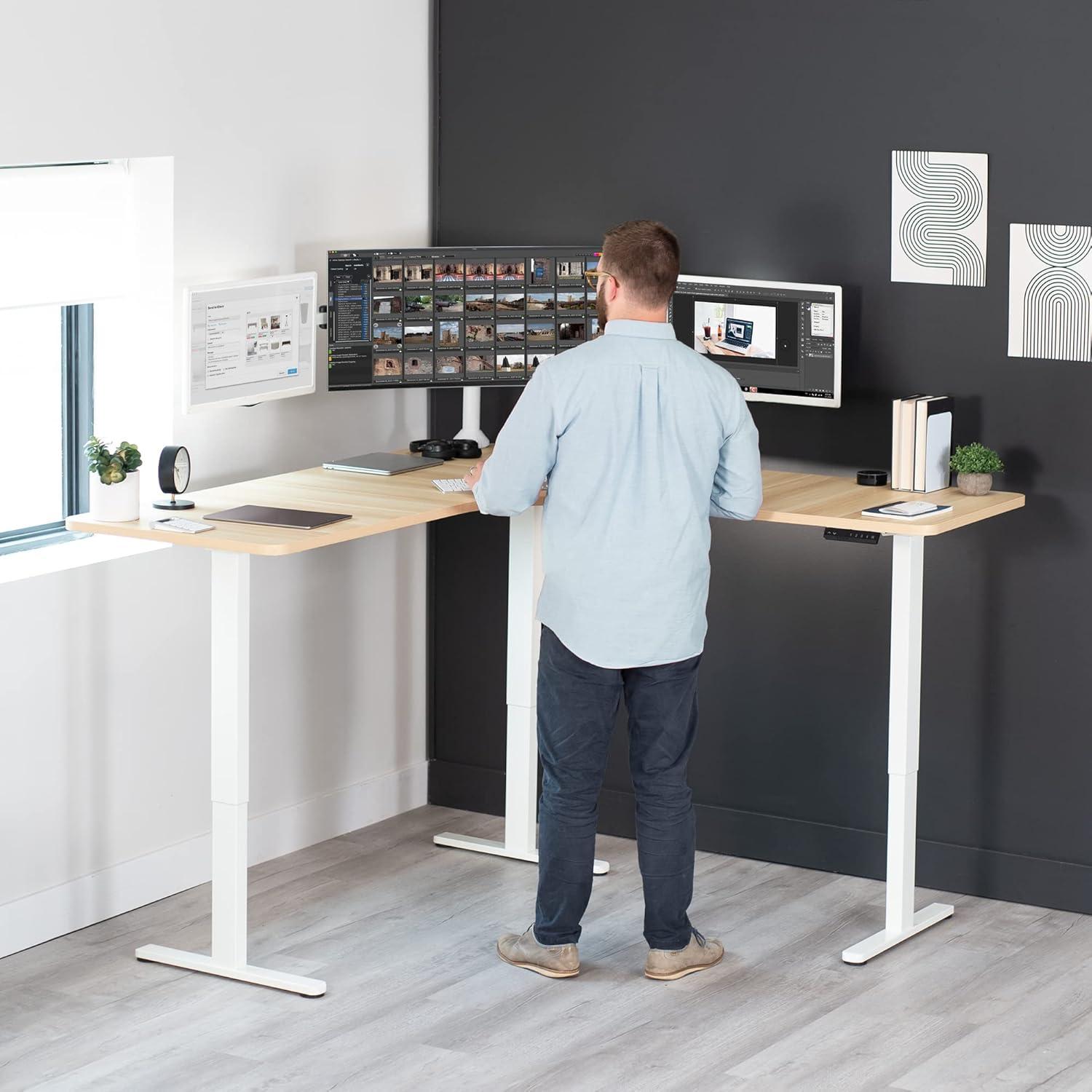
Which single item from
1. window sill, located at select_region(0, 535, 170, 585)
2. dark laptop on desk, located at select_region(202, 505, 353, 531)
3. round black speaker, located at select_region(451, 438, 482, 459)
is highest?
round black speaker, located at select_region(451, 438, 482, 459)

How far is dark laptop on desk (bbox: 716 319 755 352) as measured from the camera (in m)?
4.97

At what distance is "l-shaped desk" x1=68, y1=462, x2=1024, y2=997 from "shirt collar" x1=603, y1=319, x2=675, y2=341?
581 millimetres

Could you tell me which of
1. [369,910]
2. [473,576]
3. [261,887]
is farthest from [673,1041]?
[473,576]

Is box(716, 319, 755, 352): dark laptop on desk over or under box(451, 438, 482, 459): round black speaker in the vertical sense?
over

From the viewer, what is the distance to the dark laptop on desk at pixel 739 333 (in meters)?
4.97

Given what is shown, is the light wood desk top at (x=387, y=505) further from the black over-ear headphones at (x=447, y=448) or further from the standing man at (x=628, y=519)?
the standing man at (x=628, y=519)

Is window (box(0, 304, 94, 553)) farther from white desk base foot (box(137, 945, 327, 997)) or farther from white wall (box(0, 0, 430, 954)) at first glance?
white desk base foot (box(137, 945, 327, 997))

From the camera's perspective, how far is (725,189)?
502cm

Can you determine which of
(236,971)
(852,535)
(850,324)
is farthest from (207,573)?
(850,324)

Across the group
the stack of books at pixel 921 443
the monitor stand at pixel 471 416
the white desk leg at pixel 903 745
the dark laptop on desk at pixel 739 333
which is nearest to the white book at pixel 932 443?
the stack of books at pixel 921 443

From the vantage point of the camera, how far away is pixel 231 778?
418cm

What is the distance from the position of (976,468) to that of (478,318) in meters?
1.37

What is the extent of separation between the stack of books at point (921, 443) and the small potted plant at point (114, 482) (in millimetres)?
1805

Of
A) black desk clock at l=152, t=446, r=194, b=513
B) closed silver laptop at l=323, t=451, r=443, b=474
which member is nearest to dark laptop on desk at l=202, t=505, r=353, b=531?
black desk clock at l=152, t=446, r=194, b=513
